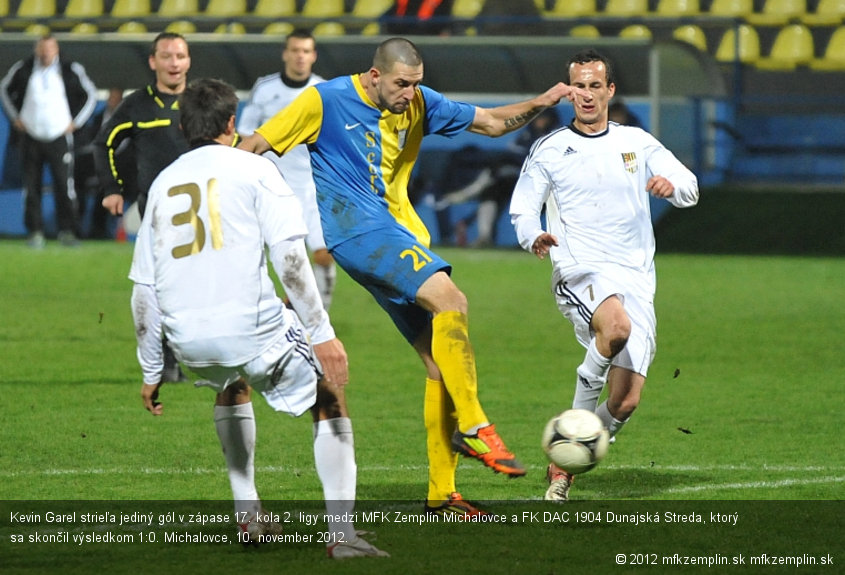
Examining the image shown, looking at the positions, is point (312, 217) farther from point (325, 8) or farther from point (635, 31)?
point (325, 8)

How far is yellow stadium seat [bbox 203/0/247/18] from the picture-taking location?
23.6 m

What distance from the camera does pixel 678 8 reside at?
21.7m

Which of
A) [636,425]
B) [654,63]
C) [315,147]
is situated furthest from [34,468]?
[654,63]

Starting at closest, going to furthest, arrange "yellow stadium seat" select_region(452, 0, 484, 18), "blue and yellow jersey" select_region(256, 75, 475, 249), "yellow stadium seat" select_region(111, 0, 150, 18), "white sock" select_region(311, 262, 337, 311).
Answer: "blue and yellow jersey" select_region(256, 75, 475, 249) → "white sock" select_region(311, 262, 337, 311) → "yellow stadium seat" select_region(452, 0, 484, 18) → "yellow stadium seat" select_region(111, 0, 150, 18)

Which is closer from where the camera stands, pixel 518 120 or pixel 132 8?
pixel 518 120

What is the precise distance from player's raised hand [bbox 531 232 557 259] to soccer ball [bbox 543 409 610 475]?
0.74m

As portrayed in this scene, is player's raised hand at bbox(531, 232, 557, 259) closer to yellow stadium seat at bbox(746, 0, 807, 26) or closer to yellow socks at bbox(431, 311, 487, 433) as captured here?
yellow socks at bbox(431, 311, 487, 433)

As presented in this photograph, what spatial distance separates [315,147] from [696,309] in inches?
308

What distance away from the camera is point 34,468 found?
6.93 m

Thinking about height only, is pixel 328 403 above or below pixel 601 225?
below

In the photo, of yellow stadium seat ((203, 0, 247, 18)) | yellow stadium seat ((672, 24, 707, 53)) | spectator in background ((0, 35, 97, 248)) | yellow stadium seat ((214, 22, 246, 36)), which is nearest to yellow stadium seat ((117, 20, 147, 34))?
yellow stadium seat ((203, 0, 247, 18))

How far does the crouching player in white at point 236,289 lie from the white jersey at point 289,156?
19.8ft

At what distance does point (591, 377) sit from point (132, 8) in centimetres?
1890

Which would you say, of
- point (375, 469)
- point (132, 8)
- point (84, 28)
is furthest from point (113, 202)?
point (84, 28)
